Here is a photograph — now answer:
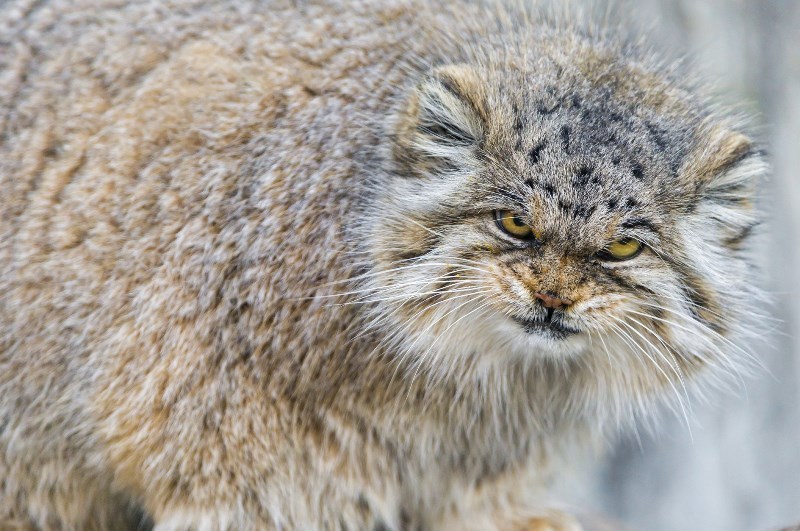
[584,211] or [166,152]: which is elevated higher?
[584,211]

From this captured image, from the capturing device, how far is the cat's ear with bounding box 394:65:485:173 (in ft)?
13.7

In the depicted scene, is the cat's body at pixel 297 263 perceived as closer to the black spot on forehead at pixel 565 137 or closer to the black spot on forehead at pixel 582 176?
the black spot on forehead at pixel 565 137

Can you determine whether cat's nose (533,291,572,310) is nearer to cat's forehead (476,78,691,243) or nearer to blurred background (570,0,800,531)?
cat's forehead (476,78,691,243)

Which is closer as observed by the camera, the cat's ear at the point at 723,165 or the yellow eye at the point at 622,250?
the yellow eye at the point at 622,250

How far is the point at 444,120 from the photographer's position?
4203 mm

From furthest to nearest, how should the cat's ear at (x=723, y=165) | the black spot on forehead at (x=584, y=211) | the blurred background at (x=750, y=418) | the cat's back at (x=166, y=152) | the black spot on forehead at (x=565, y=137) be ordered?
the blurred background at (x=750, y=418) → the cat's back at (x=166, y=152) → the cat's ear at (x=723, y=165) → the black spot on forehead at (x=565, y=137) → the black spot on forehead at (x=584, y=211)

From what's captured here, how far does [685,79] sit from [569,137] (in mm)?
1150

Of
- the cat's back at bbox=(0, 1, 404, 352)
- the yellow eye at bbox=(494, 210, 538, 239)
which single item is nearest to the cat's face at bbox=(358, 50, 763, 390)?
the yellow eye at bbox=(494, 210, 538, 239)

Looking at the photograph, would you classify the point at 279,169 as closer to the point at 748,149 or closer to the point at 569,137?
the point at 569,137

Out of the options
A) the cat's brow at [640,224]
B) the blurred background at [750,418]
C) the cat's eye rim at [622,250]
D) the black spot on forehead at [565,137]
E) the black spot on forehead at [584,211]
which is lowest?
the blurred background at [750,418]

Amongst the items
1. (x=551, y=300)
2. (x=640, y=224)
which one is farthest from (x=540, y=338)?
(x=640, y=224)

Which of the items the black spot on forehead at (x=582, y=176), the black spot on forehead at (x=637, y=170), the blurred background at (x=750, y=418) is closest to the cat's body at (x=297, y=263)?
the black spot on forehead at (x=637, y=170)

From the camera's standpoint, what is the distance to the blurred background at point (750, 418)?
7734 mm

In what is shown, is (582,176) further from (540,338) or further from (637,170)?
(540,338)
